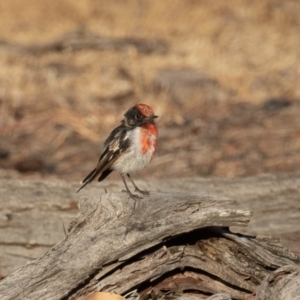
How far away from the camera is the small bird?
23.0ft

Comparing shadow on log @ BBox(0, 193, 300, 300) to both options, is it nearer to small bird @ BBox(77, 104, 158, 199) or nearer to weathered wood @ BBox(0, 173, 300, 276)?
small bird @ BBox(77, 104, 158, 199)

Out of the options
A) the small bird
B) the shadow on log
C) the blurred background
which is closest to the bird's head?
the small bird

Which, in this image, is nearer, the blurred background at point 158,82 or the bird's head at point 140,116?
the bird's head at point 140,116

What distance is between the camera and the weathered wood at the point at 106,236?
17.9 feet

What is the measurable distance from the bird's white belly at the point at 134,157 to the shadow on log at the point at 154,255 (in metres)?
0.94

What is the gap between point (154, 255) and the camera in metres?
5.75

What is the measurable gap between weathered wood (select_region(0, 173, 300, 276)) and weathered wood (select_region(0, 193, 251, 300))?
1.95 meters

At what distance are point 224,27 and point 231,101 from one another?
3168 millimetres

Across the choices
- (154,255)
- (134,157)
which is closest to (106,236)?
(154,255)

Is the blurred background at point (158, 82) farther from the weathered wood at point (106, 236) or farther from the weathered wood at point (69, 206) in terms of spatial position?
the weathered wood at point (106, 236)

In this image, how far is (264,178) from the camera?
330 inches

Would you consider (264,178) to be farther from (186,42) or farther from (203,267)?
(186,42)

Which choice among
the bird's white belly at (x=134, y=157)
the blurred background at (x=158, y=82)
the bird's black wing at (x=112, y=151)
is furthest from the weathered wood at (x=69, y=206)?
the blurred background at (x=158, y=82)

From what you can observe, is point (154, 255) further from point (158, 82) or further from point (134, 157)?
point (158, 82)
